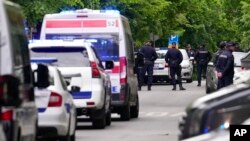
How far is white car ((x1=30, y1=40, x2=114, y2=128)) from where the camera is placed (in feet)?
69.9

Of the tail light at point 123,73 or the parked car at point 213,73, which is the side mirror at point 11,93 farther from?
the parked car at point 213,73

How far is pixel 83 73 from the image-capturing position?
21.8m

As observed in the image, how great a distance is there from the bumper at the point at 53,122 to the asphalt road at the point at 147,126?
2.40 meters

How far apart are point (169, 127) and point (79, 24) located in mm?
3421

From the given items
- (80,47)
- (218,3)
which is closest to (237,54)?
(80,47)

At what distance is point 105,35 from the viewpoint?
81.8 feet

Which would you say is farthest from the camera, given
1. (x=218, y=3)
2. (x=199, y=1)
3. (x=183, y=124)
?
(x=218, y=3)

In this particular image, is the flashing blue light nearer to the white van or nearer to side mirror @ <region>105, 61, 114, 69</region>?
side mirror @ <region>105, 61, 114, 69</region>

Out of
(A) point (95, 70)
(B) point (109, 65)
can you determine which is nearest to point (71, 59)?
(A) point (95, 70)

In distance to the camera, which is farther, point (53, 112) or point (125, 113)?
point (125, 113)

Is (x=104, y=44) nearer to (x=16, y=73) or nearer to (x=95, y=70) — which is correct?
(x=95, y=70)

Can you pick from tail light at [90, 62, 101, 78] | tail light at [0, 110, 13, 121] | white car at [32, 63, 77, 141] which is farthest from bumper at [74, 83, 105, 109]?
tail light at [0, 110, 13, 121]

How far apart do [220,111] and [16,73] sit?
12.1 feet

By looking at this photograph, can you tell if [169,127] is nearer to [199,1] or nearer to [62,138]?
[62,138]
